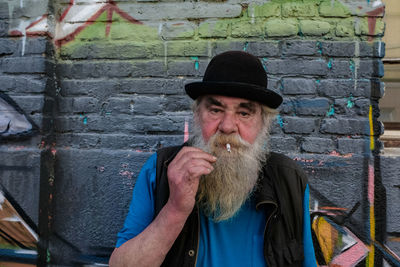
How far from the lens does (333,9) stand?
204 centimetres

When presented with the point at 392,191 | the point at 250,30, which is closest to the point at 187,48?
the point at 250,30

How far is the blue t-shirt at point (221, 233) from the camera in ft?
4.14

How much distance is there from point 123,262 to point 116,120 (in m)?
1.25

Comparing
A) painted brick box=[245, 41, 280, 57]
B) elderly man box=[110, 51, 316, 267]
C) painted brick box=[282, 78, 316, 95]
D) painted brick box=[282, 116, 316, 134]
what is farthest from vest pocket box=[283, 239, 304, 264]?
painted brick box=[245, 41, 280, 57]

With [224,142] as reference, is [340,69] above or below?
above

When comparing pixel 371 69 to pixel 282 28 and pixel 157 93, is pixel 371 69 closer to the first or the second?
pixel 282 28

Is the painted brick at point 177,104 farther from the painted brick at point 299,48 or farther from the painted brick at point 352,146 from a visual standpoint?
the painted brick at point 352,146

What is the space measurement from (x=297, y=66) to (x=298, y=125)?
463 millimetres

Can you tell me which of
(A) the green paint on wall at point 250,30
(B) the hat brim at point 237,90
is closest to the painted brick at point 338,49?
(A) the green paint on wall at point 250,30

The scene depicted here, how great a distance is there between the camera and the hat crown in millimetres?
1355

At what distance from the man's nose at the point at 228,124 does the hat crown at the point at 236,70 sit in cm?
18

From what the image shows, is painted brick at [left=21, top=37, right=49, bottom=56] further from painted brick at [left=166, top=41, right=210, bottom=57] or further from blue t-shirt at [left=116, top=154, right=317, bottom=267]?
blue t-shirt at [left=116, top=154, right=317, bottom=267]

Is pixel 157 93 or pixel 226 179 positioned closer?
pixel 226 179

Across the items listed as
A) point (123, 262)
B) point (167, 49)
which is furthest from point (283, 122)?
point (123, 262)
